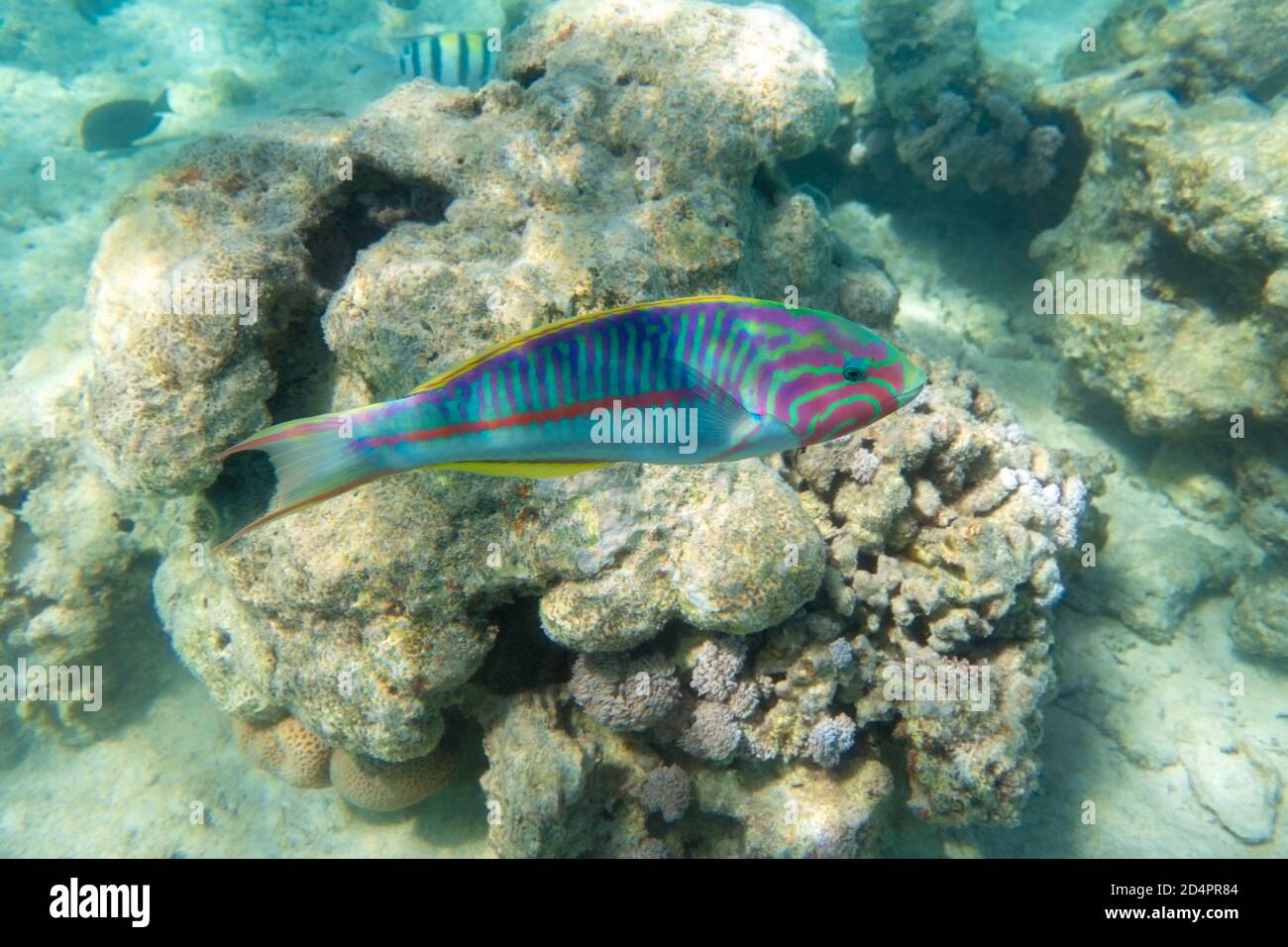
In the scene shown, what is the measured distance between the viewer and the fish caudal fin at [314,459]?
1.51m

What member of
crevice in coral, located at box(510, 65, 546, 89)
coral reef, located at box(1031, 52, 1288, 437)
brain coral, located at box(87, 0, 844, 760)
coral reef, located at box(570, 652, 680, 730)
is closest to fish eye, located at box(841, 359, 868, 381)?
brain coral, located at box(87, 0, 844, 760)

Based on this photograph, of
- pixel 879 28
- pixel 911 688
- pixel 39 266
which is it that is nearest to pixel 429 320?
pixel 911 688

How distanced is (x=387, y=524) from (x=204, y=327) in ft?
4.51

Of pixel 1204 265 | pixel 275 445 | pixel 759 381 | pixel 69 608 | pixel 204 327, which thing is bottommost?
pixel 69 608

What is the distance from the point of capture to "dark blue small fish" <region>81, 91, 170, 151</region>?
943 cm

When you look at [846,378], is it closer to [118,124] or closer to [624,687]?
[624,687]

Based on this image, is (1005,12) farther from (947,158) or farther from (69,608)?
(69,608)

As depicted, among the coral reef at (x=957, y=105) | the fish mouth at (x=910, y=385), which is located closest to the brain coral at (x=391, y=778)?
the fish mouth at (x=910, y=385)

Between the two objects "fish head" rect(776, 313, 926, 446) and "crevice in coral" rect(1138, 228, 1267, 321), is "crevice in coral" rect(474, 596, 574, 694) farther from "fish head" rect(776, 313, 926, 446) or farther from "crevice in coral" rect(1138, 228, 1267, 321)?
"crevice in coral" rect(1138, 228, 1267, 321)

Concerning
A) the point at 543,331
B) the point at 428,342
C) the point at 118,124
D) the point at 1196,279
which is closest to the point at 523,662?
the point at 428,342

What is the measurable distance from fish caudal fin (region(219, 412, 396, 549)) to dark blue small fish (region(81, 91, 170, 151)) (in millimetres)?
11311

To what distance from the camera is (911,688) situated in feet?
13.5

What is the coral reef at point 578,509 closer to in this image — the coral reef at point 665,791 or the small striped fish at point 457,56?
the coral reef at point 665,791

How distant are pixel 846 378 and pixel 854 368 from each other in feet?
0.09
